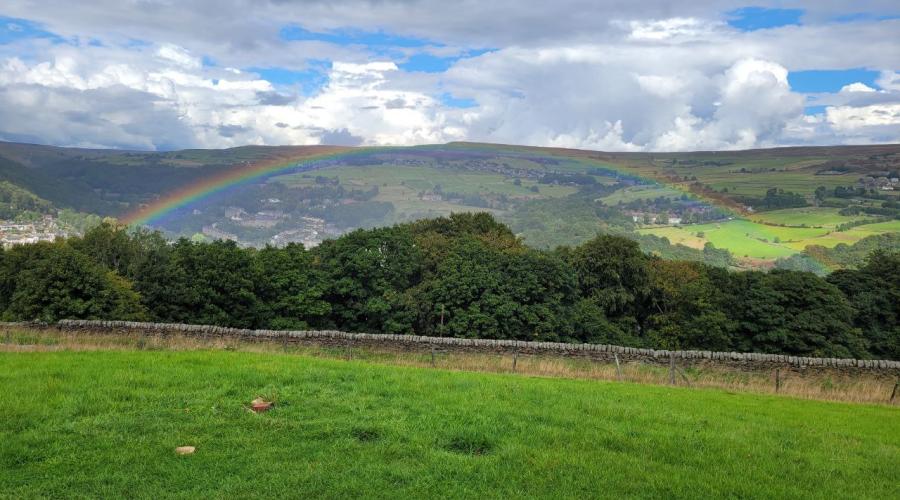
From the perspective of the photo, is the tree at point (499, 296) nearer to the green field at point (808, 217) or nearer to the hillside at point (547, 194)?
the hillside at point (547, 194)

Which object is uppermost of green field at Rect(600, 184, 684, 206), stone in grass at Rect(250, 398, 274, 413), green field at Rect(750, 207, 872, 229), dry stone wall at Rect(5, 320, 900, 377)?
green field at Rect(600, 184, 684, 206)

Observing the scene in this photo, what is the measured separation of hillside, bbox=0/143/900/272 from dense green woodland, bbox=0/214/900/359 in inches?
1496

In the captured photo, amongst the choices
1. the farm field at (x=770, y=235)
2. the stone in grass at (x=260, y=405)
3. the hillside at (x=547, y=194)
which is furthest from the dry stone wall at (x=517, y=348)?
the farm field at (x=770, y=235)

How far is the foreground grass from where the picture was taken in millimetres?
6242

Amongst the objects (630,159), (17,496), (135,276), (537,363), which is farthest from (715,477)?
(630,159)

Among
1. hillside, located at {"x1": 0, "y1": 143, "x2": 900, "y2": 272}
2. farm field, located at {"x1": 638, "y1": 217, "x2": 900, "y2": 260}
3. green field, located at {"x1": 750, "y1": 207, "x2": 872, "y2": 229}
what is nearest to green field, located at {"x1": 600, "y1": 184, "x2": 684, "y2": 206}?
hillside, located at {"x1": 0, "y1": 143, "x2": 900, "y2": 272}

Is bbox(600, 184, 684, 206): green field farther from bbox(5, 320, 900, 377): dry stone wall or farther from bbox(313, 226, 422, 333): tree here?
bbox(5, 320, 900, 377): dry stone wall

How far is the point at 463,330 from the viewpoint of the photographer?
3181cm

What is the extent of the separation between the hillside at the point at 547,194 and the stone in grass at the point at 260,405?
7373cm

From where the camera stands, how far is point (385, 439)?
7559 mm

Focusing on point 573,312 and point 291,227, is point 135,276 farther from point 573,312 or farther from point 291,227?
point 291,227

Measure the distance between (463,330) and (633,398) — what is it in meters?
20.7

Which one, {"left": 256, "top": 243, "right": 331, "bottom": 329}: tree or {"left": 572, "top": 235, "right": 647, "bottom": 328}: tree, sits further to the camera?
{"left": 572, "top": 235, "right": 647, "bottom": 328}: tree

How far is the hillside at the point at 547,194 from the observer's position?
3821 inches
